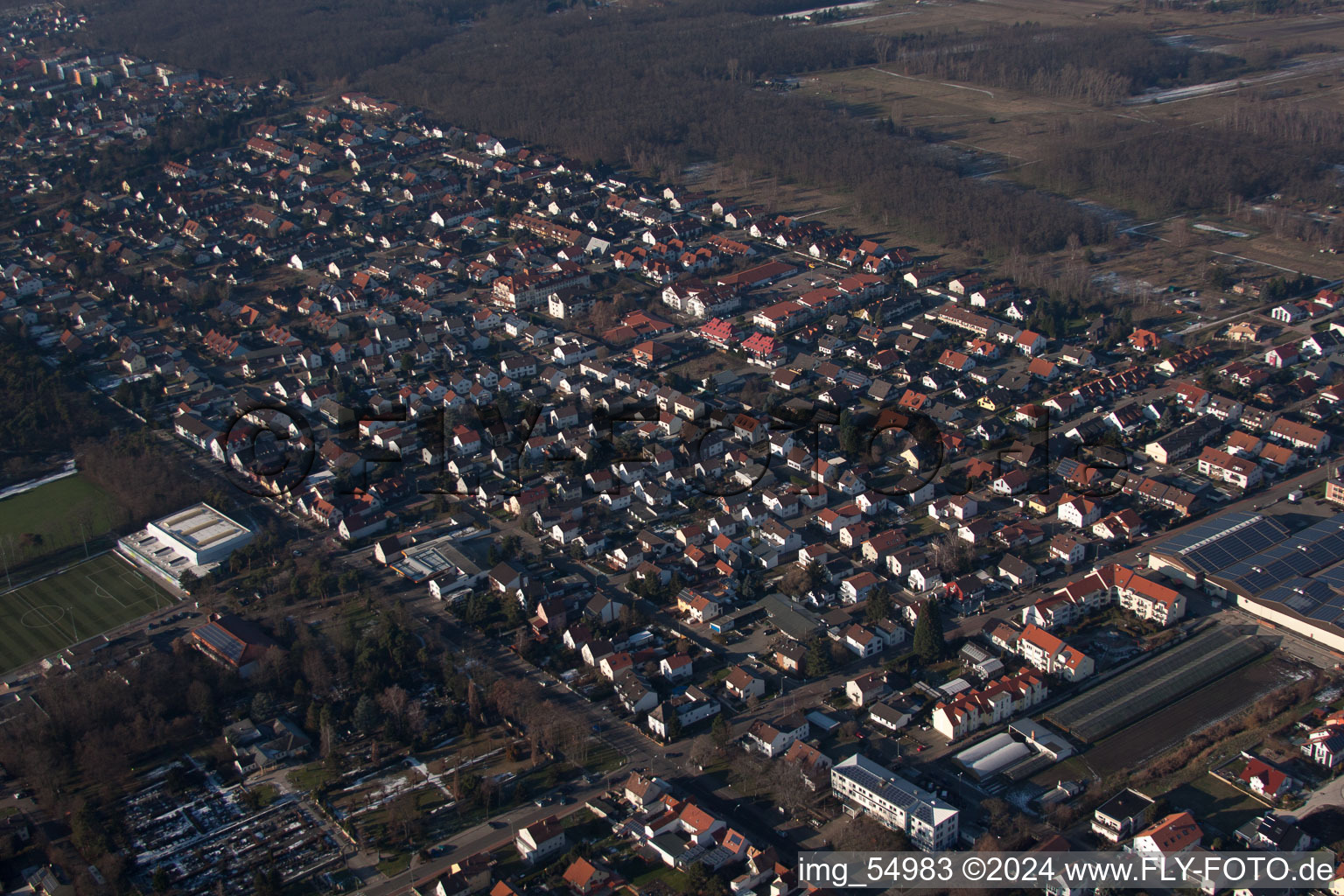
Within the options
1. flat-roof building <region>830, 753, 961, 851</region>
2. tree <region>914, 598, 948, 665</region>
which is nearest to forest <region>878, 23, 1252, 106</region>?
tree <region>914, 598, 948, 665</region>

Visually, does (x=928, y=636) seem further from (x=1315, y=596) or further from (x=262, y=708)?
(x=262, y=708)

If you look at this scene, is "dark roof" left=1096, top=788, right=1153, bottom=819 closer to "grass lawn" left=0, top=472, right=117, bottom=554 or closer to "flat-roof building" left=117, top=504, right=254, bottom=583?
"flat-roof building" left=117, top=504, right=254, bottom=583

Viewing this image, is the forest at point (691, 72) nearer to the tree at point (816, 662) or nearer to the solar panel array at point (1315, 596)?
the solar panel array at point (1315, 596)

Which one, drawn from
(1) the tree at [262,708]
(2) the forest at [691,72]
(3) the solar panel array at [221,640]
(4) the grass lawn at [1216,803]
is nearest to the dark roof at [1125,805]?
(4) the grass lawn at [1216,803]

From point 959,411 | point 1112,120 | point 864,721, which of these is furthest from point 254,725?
point 1112,120

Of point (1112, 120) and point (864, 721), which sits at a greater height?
point (1112, 120)

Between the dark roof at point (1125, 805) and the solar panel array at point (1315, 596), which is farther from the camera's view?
the solar panel array at point (1315, 596)

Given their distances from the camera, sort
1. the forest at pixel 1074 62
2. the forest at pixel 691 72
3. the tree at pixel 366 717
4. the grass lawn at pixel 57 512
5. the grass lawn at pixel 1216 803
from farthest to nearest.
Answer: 1. the forest at pixel 1074 62
2. the forest at pixel 691 72
3. the grass lawn at pixel 57 512
4. the tree at pixel 366 717
5. the grass lawn at pixel 1216 803

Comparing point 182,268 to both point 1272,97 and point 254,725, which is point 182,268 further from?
point 1272,97
